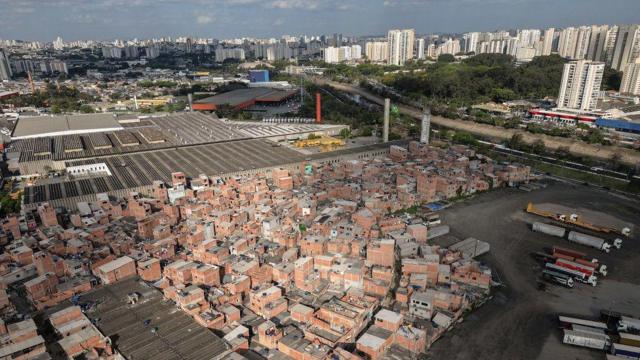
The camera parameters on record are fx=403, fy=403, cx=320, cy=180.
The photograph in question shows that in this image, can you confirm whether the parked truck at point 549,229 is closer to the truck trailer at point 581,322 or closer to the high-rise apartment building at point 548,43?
the truck trailer at point 581,322

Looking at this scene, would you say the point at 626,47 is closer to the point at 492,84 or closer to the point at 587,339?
the point at 492,84

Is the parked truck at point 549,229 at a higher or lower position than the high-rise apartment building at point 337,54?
lower

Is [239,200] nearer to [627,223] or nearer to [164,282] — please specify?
[164,282]

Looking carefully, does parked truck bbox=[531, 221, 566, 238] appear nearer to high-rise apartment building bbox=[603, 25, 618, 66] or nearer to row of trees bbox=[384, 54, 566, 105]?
row of trees bbox=[384, 54, 566, 105]

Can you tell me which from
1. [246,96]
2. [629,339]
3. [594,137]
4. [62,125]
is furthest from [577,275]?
[246,96]

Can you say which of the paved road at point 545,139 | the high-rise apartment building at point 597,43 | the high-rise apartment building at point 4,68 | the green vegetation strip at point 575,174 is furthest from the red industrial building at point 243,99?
the high-rise apartment building at point 597,43

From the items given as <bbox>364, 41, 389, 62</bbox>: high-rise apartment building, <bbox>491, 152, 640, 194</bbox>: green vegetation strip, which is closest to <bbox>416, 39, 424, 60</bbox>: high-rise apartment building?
<bbox>364, 41, 389, 62</bbox>: high-rise apartment building

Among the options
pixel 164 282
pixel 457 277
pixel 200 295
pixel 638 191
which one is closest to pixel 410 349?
pixel 457 277

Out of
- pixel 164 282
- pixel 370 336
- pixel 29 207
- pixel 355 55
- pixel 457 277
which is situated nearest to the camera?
pixel 370 336
